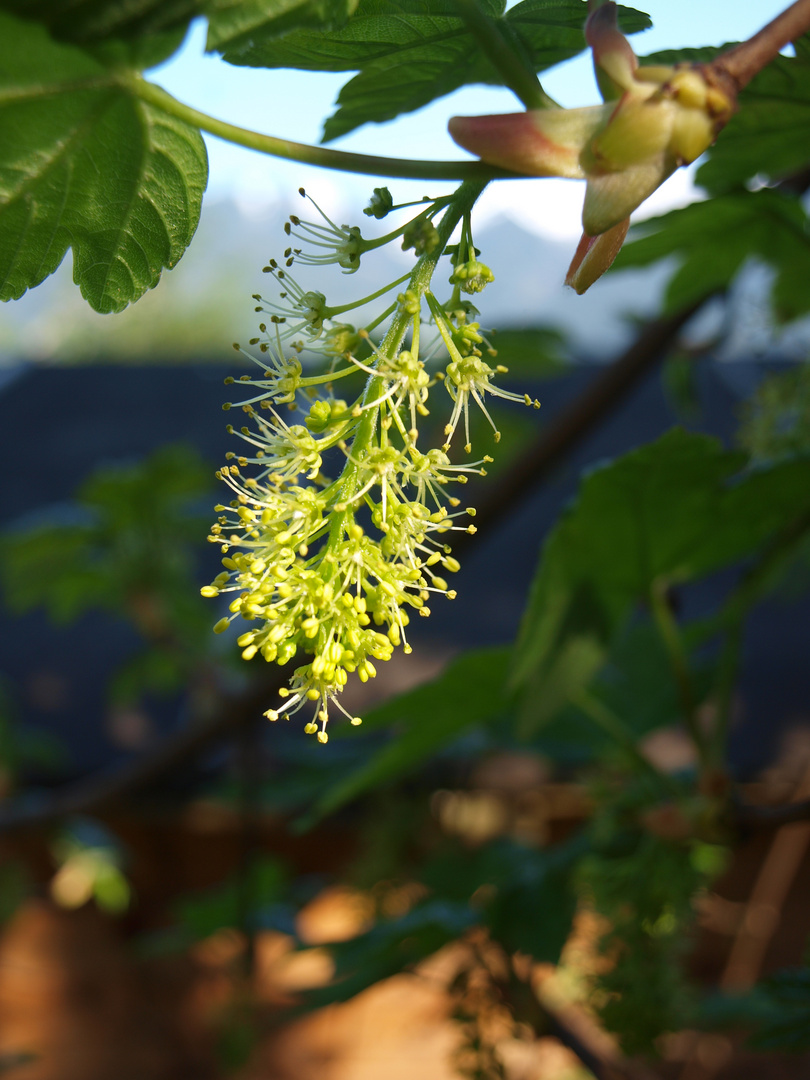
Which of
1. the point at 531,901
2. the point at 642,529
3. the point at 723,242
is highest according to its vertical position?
the point at 723,242

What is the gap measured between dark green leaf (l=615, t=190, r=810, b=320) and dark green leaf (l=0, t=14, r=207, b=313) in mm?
370

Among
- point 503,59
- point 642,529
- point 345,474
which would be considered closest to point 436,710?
point 642,529

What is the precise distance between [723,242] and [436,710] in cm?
44

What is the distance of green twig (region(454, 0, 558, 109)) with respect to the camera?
0.21 meters

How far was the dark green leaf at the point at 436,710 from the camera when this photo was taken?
59 centimetres

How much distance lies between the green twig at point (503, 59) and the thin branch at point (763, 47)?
0.04 meters

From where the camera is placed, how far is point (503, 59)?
8.3 inches

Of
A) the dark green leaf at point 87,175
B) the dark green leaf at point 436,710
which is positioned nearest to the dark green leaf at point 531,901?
the dark green leaf at point 436,710

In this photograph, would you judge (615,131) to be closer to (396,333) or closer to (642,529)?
(396,333)

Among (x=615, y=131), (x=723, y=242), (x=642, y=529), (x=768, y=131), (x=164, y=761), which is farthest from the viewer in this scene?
(x=164, y=761)

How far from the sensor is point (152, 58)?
Result: 0.23 m

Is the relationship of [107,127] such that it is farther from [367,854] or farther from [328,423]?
[367,854]

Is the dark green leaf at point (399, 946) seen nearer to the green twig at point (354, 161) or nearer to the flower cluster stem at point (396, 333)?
the flower cluster stem at point (396, 333)

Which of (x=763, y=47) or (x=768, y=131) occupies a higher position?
(x=768, y=131)
